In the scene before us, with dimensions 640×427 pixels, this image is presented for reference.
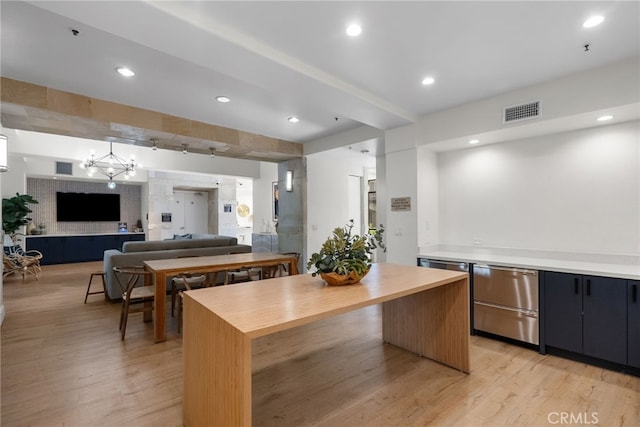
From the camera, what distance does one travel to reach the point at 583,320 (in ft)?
8.79

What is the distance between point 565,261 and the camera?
3207 mm

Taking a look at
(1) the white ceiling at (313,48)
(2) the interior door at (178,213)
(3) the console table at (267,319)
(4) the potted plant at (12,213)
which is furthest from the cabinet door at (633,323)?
(2) the interior door at (178,213)

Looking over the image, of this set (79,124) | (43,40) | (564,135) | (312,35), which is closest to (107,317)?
(79,124)

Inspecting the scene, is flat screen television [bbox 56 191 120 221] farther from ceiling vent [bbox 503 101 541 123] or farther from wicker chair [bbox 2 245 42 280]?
ceiling vent [bbox 503 101 541 123]

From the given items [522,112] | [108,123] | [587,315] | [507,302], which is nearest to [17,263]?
[108,123]

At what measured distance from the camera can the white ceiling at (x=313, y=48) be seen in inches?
76.8

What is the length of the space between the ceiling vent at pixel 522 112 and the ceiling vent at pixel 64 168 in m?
9.60

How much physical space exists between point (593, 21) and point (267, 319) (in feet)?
9.33

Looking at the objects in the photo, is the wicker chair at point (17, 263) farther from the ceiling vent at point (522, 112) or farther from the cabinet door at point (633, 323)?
the cabinet door at point (633, 323)

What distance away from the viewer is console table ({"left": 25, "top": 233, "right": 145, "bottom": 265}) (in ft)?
27.3

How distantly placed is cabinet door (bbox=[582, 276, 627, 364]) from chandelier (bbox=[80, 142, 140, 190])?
324 inches

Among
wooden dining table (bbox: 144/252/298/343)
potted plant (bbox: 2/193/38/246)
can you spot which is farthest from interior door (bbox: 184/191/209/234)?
wooden dining table (bbox: 144/252/298/343)

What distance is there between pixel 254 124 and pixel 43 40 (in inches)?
98.8

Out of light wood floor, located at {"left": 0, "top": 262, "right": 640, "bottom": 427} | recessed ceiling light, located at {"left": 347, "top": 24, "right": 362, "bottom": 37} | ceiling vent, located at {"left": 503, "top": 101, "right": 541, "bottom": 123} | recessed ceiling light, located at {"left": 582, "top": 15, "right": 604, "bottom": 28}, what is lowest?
light wood floor, located at {"left": 0, "top": 262, "right": 640, "bottom": 427}
